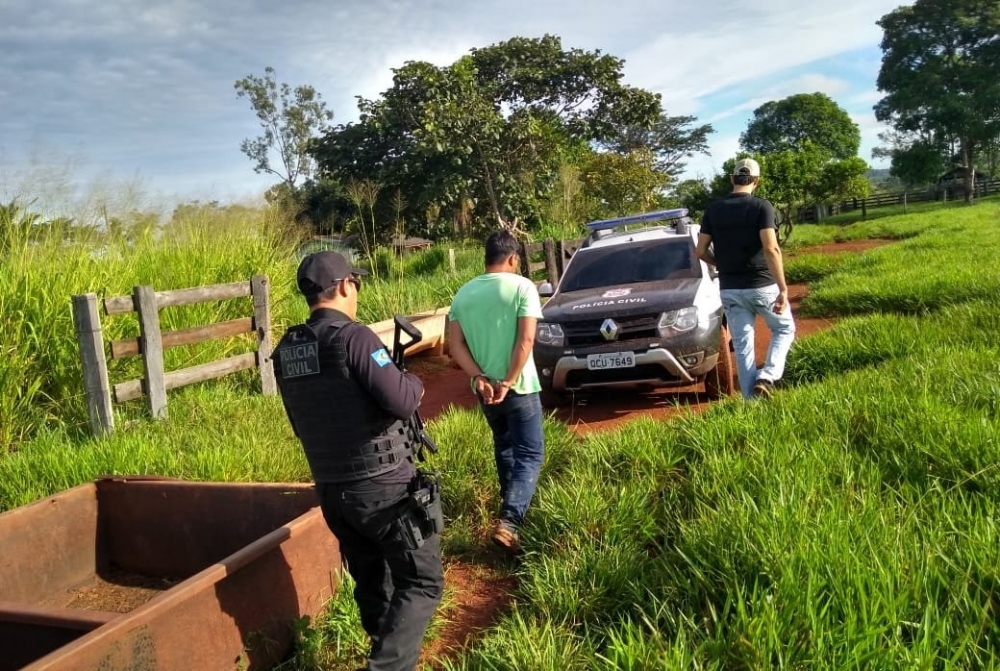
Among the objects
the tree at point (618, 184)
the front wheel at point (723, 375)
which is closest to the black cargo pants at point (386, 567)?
the front wheel at point (723, 375)

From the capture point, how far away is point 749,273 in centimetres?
553

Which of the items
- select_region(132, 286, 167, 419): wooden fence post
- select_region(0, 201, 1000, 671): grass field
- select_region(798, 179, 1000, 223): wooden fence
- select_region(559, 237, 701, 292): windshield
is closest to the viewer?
select_region(0, 201, 1000, 671): grass field

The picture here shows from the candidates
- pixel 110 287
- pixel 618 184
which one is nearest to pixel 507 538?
pixel 110 287

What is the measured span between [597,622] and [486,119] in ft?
62.0

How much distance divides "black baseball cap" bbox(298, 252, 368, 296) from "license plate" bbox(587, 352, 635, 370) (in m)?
3.78

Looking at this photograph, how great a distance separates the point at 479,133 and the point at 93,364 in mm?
16057

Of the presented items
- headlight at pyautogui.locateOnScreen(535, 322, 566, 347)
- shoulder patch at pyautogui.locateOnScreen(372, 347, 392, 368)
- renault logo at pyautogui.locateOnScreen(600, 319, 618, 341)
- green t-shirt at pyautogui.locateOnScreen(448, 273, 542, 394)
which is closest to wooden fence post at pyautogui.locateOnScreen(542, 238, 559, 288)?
headlight at pyautogui.locateOnScreen(535, 322, 566, 347)

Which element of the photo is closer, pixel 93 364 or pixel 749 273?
pixel 749 273

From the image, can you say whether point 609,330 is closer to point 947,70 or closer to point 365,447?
point 365,447

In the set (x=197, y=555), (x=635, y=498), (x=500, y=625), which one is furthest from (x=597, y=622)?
(x=197, y=555)

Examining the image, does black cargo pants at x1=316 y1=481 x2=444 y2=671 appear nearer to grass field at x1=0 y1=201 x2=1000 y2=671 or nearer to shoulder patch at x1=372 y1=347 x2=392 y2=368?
grass field at x1=0 y1=201 x2=1000 y2=671

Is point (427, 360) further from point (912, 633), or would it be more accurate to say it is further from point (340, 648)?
point (912, 633)

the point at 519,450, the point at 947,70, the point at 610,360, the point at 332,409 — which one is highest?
the point at 947,70

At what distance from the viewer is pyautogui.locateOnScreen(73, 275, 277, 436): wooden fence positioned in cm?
573
